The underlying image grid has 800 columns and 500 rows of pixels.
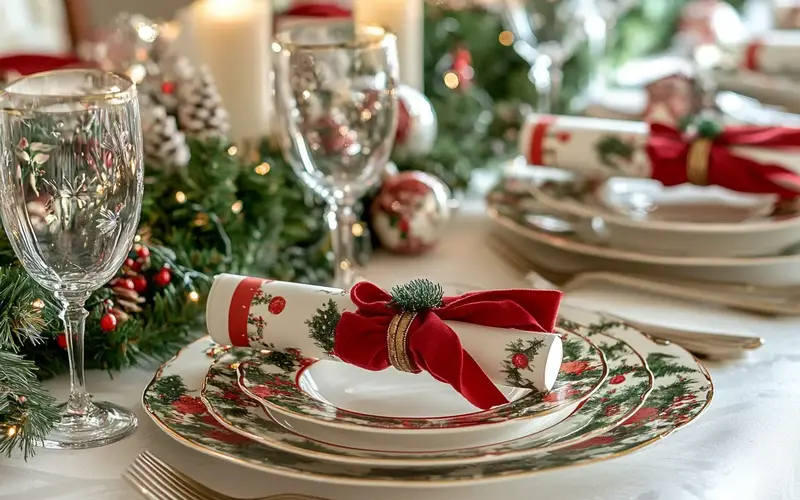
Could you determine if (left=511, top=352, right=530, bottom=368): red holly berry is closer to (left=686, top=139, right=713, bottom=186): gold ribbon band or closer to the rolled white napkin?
the rolled white napkin

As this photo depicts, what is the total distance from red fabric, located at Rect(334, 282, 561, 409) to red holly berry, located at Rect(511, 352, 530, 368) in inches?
0.9

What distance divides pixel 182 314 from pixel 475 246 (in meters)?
0.42

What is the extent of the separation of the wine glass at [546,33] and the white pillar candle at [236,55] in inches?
16.9

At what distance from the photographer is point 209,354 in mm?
863

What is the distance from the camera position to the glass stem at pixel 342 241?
105cm

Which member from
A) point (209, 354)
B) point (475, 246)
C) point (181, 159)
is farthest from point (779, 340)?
point (181, 159)

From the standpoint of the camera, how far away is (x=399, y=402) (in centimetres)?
79

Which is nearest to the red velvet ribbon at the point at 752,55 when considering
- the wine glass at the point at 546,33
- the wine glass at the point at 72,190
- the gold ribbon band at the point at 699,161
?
the wine glass at the point at 546,33

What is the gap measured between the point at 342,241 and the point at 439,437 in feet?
1.27

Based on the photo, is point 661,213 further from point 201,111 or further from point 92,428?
point 92,428

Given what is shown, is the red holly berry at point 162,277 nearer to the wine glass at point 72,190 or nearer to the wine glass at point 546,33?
the wine glass at point 72,190

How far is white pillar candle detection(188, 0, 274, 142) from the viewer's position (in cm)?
129

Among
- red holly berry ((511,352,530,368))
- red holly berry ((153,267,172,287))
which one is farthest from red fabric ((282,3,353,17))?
red holly berry ((511,352,530,368))

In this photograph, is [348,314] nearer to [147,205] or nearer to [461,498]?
[461,498]
